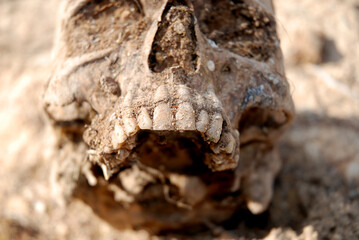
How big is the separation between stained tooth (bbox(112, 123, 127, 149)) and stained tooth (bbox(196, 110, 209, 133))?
0.19 metres

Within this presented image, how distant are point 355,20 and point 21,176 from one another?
2.26 metres

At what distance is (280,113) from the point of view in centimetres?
122

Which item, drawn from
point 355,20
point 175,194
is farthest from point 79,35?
point 355,20

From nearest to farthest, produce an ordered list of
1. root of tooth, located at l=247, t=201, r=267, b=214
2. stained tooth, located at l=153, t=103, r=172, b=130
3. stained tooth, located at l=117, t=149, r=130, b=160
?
stained tooth, located at l=153, t=103, r=172, b=130
stained tooth, located at l=117, t=149, r=130, b=160
root of tooth, located at l=247, t=201, r=267, b=214

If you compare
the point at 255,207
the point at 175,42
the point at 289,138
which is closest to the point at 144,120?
the point at 175,42

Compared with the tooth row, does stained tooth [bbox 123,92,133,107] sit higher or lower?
higher

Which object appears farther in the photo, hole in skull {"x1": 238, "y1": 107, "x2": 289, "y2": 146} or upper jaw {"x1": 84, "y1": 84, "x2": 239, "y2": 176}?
hole in skull {"x1": 238, "y1": 107, "x2": 289, "y2": 146}

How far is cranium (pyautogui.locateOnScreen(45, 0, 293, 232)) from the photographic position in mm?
936

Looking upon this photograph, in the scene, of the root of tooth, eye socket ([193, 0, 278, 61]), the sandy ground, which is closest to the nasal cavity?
eye socket ([193, 0, 278, 61])

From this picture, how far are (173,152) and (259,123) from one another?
0.32 metres

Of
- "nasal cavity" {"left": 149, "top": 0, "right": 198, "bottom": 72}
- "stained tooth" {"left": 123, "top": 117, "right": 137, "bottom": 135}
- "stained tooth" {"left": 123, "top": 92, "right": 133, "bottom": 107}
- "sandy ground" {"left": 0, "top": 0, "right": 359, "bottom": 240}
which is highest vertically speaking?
"nasal cavity" {"left": 149, "top": 0, "right": 198, "bottom": 72}

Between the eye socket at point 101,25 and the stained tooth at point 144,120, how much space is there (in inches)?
11.1

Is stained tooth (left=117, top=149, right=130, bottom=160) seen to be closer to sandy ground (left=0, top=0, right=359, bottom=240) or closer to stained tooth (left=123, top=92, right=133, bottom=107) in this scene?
stained tooth (left=123, top=92, right=133, bottom=107)

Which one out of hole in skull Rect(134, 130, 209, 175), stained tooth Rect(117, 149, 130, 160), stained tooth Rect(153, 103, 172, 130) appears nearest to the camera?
stained tooth Rect(153, 103, 172, 130)
